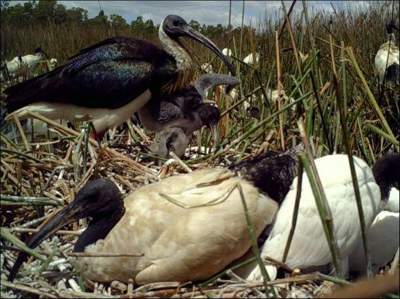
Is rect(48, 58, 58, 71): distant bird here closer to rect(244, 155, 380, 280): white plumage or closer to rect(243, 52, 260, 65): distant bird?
rect(243, 52, 260, 65): distant bird

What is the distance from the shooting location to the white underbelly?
3792 mm

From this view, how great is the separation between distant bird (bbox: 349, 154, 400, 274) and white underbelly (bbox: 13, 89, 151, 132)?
1.89m

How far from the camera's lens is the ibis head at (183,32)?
15.0 ft

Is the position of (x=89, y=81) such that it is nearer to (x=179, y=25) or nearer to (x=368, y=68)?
(x=179, y=25)

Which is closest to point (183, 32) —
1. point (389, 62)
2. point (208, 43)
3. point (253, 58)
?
point (208, 43)

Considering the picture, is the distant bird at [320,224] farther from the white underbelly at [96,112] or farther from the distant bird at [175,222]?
the white underbelly at [96,112]

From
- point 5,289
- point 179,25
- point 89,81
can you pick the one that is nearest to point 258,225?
point 5,289

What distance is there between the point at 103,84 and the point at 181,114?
0.49 metres

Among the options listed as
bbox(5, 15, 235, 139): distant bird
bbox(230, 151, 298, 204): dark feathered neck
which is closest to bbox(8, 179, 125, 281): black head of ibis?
bbox(230, 151, 298, 204): dark feathered neck

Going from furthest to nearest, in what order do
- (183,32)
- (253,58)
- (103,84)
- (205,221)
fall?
1. (183,32)
2. (103,84)
3. (253,58)
4. (205,221)

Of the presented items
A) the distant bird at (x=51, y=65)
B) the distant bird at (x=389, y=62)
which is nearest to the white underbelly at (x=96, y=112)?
the distant bird at (x=51, y=65)

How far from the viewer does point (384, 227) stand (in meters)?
2.27

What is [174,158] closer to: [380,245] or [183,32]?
[380,245]

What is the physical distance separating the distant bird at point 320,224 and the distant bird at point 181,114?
4.06 feet
